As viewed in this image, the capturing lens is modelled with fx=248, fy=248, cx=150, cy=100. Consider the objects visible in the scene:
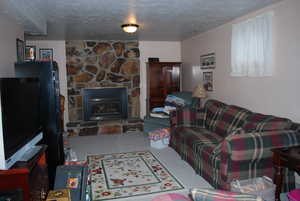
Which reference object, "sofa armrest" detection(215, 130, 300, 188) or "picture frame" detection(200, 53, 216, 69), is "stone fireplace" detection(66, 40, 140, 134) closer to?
"picture frame" detection(200, 53, 216, 69)

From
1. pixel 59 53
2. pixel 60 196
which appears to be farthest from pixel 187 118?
pixel 59 53

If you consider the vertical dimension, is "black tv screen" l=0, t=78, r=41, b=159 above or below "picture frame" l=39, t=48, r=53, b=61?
below

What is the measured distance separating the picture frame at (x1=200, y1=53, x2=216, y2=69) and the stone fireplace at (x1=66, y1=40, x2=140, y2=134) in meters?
1.85

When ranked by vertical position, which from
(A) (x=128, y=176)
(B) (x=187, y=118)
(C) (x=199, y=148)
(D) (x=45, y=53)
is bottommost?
(A) (x=128, y=176)

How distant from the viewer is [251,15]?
3658 millimetres

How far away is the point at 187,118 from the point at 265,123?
1.65 m

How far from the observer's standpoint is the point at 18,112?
2055 mm

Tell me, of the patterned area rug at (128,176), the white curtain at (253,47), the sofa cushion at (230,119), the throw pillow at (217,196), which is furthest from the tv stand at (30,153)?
the white curtain at (253,47)

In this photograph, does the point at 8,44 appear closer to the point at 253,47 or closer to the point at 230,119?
the point at 230,119

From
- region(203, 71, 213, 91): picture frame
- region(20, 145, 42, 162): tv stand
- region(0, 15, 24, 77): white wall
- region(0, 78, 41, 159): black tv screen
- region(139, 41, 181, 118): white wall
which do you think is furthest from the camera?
region(139, 41, 181, 118): white wall

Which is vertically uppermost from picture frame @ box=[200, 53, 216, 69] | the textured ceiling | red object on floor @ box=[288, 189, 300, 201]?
the textured ceiling

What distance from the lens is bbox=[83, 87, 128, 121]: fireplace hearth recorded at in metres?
6.21

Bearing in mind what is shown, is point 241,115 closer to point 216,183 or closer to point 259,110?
point 259,110

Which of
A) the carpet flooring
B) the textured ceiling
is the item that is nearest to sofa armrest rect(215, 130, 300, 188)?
the carpet flooring
